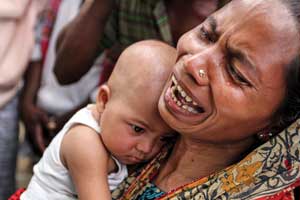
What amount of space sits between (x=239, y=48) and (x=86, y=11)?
1.11m

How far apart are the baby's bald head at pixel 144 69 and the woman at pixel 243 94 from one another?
0.07 metres

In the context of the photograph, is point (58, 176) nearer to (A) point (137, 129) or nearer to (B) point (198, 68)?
(A) point (137, 129)

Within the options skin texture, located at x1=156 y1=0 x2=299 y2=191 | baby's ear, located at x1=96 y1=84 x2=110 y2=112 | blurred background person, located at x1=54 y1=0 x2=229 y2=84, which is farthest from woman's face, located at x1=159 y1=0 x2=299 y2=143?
blurred background person, located at x1=54 y1=0 x2=229 y2=84

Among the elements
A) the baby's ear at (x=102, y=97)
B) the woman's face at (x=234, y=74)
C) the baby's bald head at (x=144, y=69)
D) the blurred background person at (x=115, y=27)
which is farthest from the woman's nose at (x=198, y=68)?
the blurred background person at (x=115, y=27)

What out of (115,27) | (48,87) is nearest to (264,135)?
(115,27)

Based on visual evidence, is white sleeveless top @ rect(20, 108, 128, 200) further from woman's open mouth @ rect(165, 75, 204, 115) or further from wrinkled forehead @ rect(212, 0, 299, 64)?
wrinkled forehead @ rect(212, 0, 299, 64)

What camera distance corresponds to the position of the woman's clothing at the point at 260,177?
1.26 m

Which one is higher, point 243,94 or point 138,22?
point 243,94

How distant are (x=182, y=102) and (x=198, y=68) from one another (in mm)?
84

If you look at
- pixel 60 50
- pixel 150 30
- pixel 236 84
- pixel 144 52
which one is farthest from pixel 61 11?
pixel 236 84

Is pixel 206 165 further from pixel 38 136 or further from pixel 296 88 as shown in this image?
pixel 38 136

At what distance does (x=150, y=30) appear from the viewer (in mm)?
2158

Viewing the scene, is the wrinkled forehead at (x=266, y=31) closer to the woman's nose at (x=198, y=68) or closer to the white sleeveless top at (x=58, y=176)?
the woman's nose at (x=198, y=68)

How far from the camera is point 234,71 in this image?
4.20 feet
